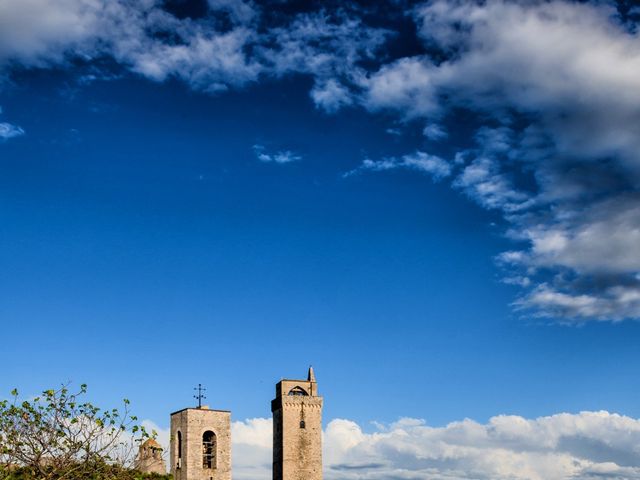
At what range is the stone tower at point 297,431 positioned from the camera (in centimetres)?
8169

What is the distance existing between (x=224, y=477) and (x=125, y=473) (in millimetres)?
33195

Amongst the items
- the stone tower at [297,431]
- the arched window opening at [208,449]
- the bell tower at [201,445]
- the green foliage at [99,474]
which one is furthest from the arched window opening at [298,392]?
the green foliage at [99,474]

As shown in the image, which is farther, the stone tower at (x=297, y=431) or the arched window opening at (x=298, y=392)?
the arched window opening at (x=298, y=392)

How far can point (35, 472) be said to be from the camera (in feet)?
130

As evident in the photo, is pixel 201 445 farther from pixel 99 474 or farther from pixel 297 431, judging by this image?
pixel 99 474

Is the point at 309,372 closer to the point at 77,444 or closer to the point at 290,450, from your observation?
the point at 290,450

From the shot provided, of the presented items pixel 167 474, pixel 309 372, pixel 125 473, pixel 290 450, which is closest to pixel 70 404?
pixel 125 473

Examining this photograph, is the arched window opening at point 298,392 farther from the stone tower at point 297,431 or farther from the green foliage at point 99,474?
the green foliage at point 99,474

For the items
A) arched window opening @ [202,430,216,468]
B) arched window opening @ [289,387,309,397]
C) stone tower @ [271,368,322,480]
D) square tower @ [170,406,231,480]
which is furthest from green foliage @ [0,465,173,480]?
arched window opening @ [289,387,309,397]

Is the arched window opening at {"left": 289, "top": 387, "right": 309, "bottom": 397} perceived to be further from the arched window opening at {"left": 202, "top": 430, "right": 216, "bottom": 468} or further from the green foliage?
the green foliage

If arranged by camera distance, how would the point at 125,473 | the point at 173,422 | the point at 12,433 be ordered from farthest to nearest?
the point at 173,422, the point at 125,473, the point at 12,433

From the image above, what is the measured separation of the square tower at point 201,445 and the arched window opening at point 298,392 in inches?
391

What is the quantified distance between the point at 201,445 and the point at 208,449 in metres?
1.42

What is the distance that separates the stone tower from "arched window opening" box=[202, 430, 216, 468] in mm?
8746
